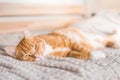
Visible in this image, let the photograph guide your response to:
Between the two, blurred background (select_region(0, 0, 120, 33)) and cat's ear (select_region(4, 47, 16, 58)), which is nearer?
cat's ear (select_region(4, 47, 16, 58))

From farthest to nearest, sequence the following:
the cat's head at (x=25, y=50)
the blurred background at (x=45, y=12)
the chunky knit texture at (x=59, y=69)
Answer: the blurred background at (x=45, y=12), the cat's head at (x=25, y=50), the chunky knit texture at (x=59, y=69)

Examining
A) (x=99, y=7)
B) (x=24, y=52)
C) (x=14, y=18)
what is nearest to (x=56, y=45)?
(x=24, y=52)

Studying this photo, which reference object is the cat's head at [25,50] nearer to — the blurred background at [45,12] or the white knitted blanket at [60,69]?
the white knitted blanket at [60,69]

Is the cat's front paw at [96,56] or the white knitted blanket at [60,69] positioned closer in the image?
the white knitted blanket at [60,69]

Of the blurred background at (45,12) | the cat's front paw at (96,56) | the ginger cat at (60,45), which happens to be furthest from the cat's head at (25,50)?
the blurred background at (45,12)

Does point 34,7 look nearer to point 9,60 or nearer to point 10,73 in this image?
point 9,60

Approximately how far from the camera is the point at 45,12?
2.35 metres

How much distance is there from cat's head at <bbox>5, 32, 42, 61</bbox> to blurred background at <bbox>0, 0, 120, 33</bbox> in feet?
1.97

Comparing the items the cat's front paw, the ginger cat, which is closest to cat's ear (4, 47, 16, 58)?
the ginger cat

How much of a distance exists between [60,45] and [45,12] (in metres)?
0.86

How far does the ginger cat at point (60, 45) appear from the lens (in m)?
1.38

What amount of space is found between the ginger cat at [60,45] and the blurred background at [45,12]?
52cm

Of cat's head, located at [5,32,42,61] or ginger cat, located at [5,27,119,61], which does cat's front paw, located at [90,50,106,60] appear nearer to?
ginger cat, located at [5,27,119,61]

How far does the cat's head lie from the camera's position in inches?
53.8
